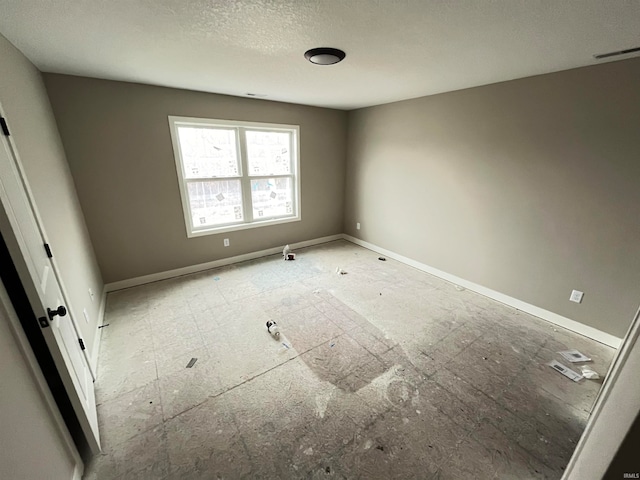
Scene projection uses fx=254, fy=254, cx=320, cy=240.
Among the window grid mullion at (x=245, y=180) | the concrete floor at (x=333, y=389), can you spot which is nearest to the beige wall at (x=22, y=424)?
the concrete floor at (x=333, y=389)

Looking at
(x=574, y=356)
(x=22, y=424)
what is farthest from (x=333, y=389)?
(x=574, y=356)

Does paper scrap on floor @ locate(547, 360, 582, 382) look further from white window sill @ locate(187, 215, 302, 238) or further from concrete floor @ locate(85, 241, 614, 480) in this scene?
white window sill @ locate(187, 215, 302, 238)

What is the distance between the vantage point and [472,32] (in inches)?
62.4

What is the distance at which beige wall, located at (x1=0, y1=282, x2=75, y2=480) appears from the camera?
855 mm

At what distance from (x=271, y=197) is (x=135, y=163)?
186cm

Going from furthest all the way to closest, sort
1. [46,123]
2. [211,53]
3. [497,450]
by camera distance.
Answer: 1. [46,123]
2. [211,53]
3. [497,450]

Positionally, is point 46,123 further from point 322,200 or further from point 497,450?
point 497,450

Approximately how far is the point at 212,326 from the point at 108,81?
2.81m

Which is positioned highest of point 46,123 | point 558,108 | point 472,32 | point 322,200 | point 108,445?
point 472,32

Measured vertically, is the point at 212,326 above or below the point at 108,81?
below

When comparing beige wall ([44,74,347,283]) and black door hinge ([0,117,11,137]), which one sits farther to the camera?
beige wall ([44,74,347,283])

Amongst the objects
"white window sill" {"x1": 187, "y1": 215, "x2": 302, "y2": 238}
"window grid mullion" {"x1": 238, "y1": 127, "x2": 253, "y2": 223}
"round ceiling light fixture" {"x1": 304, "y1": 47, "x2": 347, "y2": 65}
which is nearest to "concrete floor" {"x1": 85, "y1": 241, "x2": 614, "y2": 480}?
"white window sill" {"x1": 187, "y1": 215, "x2": 302, "y2": 238}

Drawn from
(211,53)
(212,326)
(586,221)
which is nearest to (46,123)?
(211,53)

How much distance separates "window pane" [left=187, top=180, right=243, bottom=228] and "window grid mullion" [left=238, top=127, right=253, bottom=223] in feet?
0.20
